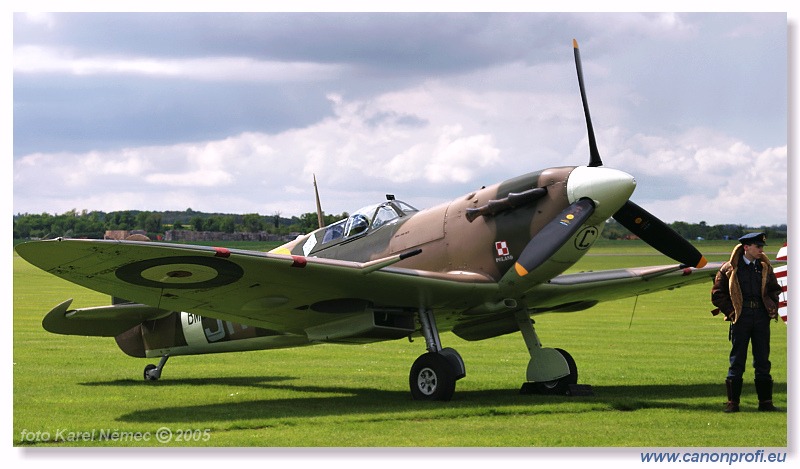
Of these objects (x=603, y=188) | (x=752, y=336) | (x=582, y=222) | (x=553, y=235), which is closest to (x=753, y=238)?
(x=752, y=336)

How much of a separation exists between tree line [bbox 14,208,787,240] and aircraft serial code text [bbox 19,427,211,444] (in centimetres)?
188

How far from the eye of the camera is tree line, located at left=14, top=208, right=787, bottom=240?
11.7 metres

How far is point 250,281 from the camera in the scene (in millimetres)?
10844

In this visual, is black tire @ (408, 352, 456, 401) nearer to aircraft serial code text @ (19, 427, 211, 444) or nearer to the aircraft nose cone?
the aircraft nose cone

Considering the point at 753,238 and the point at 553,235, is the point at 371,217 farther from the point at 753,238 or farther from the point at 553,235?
the point at 753,238

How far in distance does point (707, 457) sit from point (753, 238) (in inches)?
111

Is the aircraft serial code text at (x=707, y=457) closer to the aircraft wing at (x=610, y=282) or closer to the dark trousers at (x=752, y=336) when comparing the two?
the dark trousers at (x=752, y=336)

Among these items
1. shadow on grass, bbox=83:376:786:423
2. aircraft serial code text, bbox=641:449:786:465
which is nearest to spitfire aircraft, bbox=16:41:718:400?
shadow on grass, bbox=83:376:786:423

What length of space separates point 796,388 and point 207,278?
6.47 metres

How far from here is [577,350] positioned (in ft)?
63.8

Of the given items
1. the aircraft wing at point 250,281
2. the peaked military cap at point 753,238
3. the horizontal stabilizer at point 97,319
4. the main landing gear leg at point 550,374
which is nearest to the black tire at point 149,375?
the horizontal stabilizer at point 97,319

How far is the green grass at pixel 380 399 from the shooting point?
9094mm

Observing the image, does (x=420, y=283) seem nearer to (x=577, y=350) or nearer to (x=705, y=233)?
(x=705, y=233)
